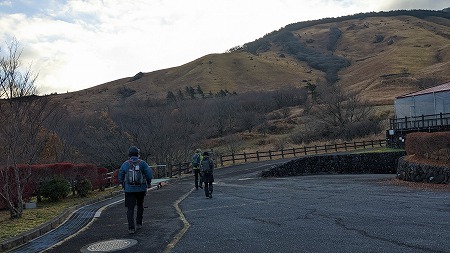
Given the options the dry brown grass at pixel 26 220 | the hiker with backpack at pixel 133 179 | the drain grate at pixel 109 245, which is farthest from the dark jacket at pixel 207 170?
the drain grate at pixel 109 245

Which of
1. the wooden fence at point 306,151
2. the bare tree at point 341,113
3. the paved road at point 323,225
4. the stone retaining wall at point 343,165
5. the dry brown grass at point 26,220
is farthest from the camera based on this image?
the bare tree at point 341,113

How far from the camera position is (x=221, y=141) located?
60094 millimetres

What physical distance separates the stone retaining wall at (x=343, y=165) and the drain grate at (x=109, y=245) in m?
21.7

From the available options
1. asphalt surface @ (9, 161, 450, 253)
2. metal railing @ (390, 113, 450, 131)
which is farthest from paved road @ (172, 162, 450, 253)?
metal railing @ (390, 113, 450, 131)

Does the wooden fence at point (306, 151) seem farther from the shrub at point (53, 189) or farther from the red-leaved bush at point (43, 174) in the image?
the shrub at point (53, 189)

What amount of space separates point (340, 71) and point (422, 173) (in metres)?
126

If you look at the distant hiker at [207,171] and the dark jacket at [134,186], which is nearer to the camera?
the dark jacket at [134,186]

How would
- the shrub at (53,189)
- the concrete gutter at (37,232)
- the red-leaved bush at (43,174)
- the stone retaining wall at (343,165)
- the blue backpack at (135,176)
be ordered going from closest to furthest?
the concrete gutter at (37,232) < the blue backpack at (135,176) < the red-leaved bush at (43,174) < the shrub at (53,189) < the stone retaining wall at (343,165)

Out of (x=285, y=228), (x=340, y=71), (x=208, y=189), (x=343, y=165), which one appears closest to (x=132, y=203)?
(x=285, y=228)

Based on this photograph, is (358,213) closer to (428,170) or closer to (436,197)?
(436,197)

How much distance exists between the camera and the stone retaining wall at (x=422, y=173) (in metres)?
17.6

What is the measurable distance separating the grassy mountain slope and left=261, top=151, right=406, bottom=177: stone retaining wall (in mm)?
54158

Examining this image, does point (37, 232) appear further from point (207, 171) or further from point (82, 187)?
point (82, 187)

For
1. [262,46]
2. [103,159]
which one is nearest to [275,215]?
[103,159]
